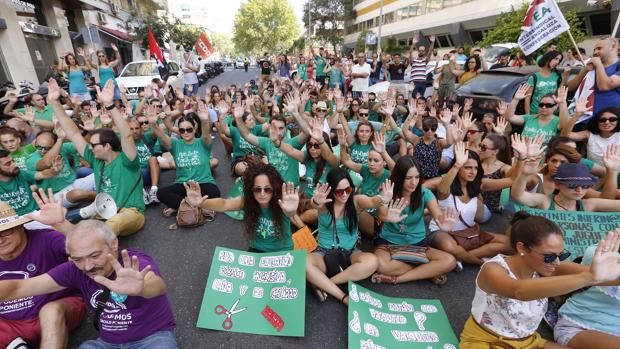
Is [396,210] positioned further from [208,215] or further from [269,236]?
[208,215]

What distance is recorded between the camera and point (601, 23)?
16.8 meters

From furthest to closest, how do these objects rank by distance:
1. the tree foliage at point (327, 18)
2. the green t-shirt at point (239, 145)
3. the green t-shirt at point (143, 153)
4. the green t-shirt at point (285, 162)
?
the tree foliage at point (327, 18), the green t-shirt at point (239, 145), the green t-shirt at point (143, 153), the green t-shirt at point (285, 162)

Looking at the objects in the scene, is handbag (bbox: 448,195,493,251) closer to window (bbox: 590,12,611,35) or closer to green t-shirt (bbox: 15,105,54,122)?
green t-shirt (bbox: 15,105,54,122)

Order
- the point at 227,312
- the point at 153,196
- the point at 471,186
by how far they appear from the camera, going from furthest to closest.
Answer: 1. the point at 153,196
2. the point at 471,186
3. the point at 227,312

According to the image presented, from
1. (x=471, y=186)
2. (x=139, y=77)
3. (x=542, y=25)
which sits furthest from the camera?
(x=139, y=77)

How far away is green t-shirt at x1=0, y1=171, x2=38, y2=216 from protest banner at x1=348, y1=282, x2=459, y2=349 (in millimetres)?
3881

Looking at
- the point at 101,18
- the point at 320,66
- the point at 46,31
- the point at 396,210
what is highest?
the point at 101,18

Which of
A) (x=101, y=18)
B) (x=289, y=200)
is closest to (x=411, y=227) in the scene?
(x=289, y=200)

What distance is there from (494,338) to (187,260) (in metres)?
3.13

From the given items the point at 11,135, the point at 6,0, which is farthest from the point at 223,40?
the point at 11,135

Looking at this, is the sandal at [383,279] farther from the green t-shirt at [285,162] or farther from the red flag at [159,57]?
the red flag at [159,57]

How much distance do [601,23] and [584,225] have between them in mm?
21038

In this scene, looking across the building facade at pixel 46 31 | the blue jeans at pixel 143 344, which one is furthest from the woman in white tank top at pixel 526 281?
the building facade at pixel 46 31

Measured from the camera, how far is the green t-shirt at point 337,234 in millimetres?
3217
